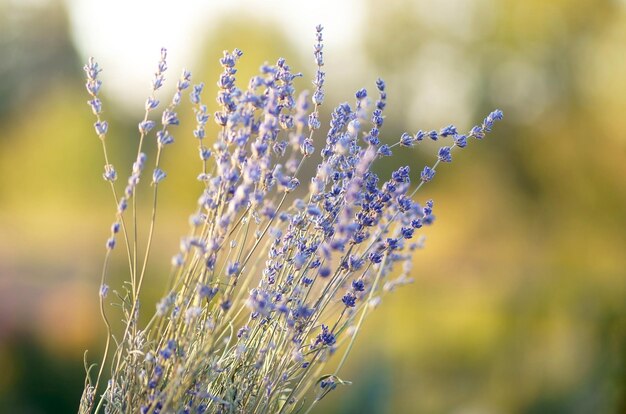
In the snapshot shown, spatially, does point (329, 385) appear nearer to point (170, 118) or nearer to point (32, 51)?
point (170, 118)

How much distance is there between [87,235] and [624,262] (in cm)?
687

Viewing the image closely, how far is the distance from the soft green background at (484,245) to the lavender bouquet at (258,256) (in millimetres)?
3609

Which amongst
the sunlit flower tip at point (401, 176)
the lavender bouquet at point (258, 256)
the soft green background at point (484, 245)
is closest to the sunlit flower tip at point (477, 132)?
the lavender bouquet at point (258, 256)

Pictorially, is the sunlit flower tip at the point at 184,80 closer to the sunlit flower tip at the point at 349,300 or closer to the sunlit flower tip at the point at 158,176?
the sunlit flower tip at the point at 158,176

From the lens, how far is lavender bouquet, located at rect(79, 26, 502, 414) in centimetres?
97

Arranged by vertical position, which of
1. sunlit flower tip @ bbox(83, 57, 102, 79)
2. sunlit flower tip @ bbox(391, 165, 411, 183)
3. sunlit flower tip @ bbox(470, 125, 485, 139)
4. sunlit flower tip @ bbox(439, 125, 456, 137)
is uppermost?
sunlit flower tip @ bbox(470, 125, 485, 139)

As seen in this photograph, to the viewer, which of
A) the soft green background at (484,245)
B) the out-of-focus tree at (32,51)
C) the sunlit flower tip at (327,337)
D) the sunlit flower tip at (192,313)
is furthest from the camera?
the out-of-focus tree at (32,51)

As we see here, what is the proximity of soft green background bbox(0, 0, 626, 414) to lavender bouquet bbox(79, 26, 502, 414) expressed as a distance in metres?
3.61

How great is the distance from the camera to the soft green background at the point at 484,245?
5.22 metres

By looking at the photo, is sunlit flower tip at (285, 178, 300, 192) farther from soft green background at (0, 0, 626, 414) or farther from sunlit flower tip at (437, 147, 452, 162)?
soft green background at (0, 0, 626, 414)

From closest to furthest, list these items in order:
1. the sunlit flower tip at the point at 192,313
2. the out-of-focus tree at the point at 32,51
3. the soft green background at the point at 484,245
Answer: the sunlit flower tip at the point at 192,313 < the soft green background at the point at 484,245 < the out-of-focus tree at the point at 32,51

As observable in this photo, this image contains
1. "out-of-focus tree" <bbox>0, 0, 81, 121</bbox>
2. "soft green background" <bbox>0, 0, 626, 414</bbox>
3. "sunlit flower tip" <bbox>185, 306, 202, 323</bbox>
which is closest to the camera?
"sunlit flower tip" <bbox>185, 306, 202, 323</bbox>

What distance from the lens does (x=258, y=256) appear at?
3.59ft

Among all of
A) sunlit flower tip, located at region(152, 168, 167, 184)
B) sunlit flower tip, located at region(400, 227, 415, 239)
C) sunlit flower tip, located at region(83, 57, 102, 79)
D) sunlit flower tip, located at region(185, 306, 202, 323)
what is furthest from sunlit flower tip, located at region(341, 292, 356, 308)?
sunlit flower tip, located at region(83, 57, 102, 79)
